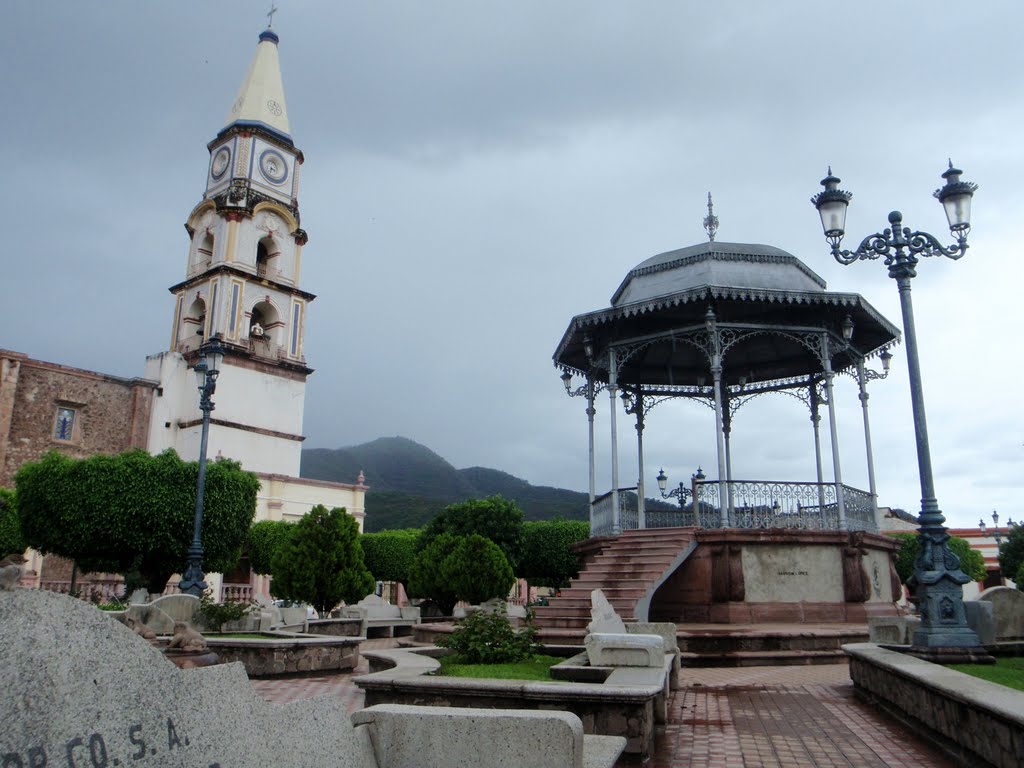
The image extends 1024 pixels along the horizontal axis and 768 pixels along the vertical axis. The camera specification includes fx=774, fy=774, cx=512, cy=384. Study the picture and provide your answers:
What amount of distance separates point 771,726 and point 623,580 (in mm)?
6916

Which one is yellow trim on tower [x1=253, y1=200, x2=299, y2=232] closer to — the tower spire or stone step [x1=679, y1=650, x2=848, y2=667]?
the tower spire

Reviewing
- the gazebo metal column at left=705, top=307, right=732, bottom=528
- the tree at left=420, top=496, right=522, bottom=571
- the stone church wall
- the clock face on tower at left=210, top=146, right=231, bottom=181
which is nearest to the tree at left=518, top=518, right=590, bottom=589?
the tree at left=420, top=496, right=522, bottom=571

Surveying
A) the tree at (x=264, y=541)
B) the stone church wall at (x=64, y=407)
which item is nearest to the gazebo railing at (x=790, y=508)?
the tree at (x=264, y=541)

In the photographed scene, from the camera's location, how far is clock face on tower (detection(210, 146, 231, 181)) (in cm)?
4478

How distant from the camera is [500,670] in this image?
25.8ft

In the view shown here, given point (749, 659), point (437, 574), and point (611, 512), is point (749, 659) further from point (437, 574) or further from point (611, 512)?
point (437, 574)

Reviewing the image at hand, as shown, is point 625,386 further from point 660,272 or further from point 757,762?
point 757,762

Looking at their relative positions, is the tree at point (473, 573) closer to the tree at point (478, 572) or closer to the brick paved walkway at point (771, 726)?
the tree at point (478, 572)

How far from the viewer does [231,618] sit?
48.1 feet

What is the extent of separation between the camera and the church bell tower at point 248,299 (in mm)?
40156

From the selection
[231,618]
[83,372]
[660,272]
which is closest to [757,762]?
[231,618]

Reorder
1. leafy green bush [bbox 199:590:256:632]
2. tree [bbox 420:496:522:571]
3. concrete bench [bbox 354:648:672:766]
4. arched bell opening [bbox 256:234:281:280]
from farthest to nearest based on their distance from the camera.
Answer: arched bell opening [bbox 256:234:281:280] → tree [bbox 420:496:522:571] → leafy green bush [bbox 199:590:256:632] → concrete bench [bbox 354:648:672:766]

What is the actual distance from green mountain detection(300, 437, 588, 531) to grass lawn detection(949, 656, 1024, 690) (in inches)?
2285

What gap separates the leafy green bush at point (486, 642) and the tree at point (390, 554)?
88.0 ft
